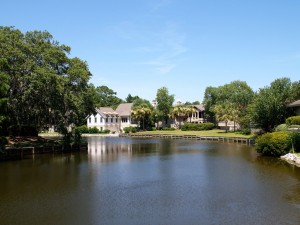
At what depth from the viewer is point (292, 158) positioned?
37312 millimetres

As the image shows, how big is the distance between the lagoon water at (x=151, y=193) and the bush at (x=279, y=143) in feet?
12.0

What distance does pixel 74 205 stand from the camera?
2084cm

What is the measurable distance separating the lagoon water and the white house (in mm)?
66183

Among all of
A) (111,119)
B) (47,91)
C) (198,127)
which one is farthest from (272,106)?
(111,119)

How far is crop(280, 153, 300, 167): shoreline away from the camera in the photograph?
35.8m

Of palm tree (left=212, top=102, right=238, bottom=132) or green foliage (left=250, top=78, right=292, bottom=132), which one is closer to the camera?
green foliage (left=250, top=78, right=292, bottom=132)

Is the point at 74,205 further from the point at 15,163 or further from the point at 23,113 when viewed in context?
the point at 23,113

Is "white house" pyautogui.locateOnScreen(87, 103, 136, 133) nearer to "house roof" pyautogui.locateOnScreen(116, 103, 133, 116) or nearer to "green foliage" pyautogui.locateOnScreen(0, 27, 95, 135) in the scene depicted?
"house roof" pyautogui.locateOnScreen(116, 103, 133, 116)

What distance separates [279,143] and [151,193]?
23123mm

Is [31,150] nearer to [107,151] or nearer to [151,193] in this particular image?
[107,151]

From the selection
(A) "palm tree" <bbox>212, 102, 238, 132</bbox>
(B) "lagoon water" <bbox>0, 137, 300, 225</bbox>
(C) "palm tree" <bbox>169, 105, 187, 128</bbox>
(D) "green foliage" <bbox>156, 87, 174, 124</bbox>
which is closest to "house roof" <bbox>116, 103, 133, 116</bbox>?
(D) "green foliage" <bbox>156, 87, 174, 124</bbox>

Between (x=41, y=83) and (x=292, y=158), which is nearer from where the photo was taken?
(x=292, y=158)

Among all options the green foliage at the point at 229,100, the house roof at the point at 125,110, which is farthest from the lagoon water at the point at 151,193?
the house roof at the point at 125,110

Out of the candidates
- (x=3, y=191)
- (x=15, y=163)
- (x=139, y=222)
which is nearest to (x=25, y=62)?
(x=15, y=163)
